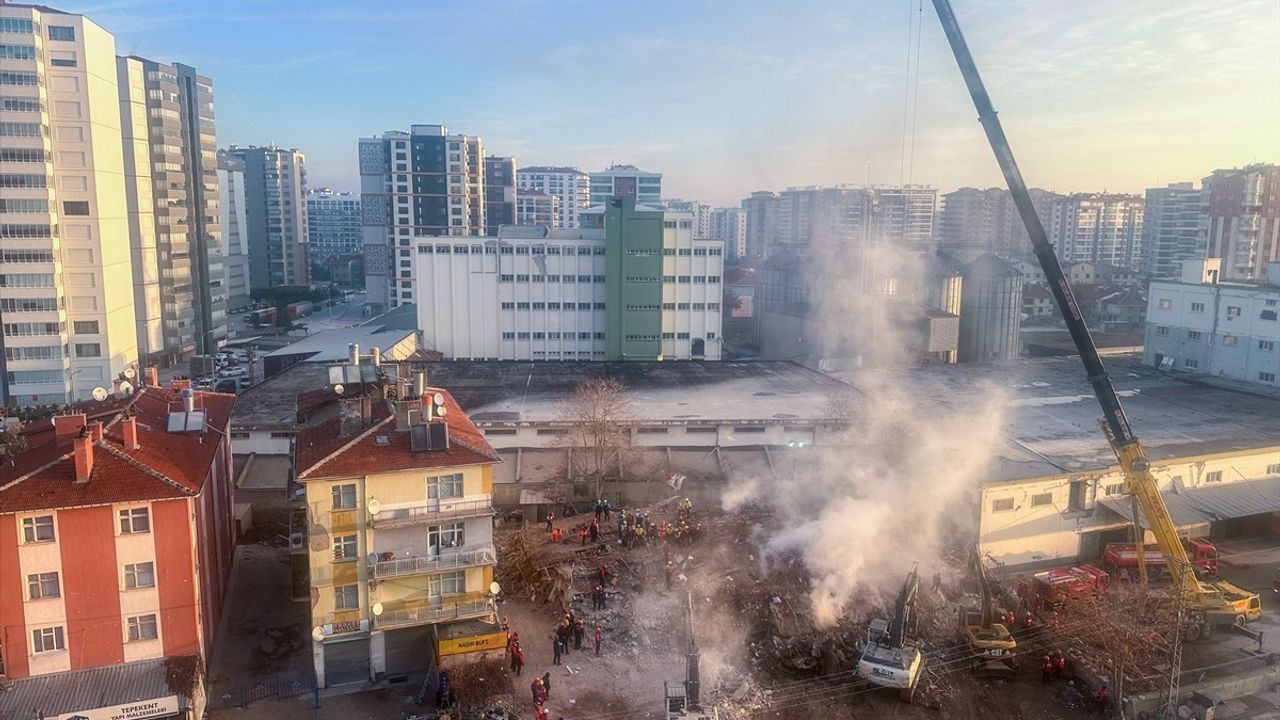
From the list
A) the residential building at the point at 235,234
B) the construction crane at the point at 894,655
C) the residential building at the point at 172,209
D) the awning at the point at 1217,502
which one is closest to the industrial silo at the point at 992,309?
the awning at the point at 1217,502

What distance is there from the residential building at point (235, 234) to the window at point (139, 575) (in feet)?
224

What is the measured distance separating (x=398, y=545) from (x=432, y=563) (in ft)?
2.31

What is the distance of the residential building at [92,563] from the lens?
13.6 metres

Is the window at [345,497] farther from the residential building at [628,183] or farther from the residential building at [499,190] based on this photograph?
the residential building at [499,190]

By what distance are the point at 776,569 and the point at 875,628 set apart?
347cm

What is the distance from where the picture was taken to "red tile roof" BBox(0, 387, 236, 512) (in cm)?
1373

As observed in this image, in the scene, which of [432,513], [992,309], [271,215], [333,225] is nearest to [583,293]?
[992,309]

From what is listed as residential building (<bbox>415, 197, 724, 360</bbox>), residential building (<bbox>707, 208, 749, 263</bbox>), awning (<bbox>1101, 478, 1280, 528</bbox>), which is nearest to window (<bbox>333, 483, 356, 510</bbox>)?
awning (<bbox>1101, 478, 1280, 528</bbox>)

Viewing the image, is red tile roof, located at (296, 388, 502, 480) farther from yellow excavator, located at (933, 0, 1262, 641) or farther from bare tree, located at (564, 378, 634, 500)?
yellow excavator, located at (933, 0, 1262, 641)

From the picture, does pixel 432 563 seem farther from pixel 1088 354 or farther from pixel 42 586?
pixel 1088 354

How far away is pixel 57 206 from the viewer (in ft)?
121

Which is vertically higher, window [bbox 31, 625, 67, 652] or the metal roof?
window [bbox 31, 625, 67, 652]

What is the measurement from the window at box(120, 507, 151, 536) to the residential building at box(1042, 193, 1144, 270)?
105 metres

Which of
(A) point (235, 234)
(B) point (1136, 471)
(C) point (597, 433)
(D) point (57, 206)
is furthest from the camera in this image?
(A) point (235, 234)
